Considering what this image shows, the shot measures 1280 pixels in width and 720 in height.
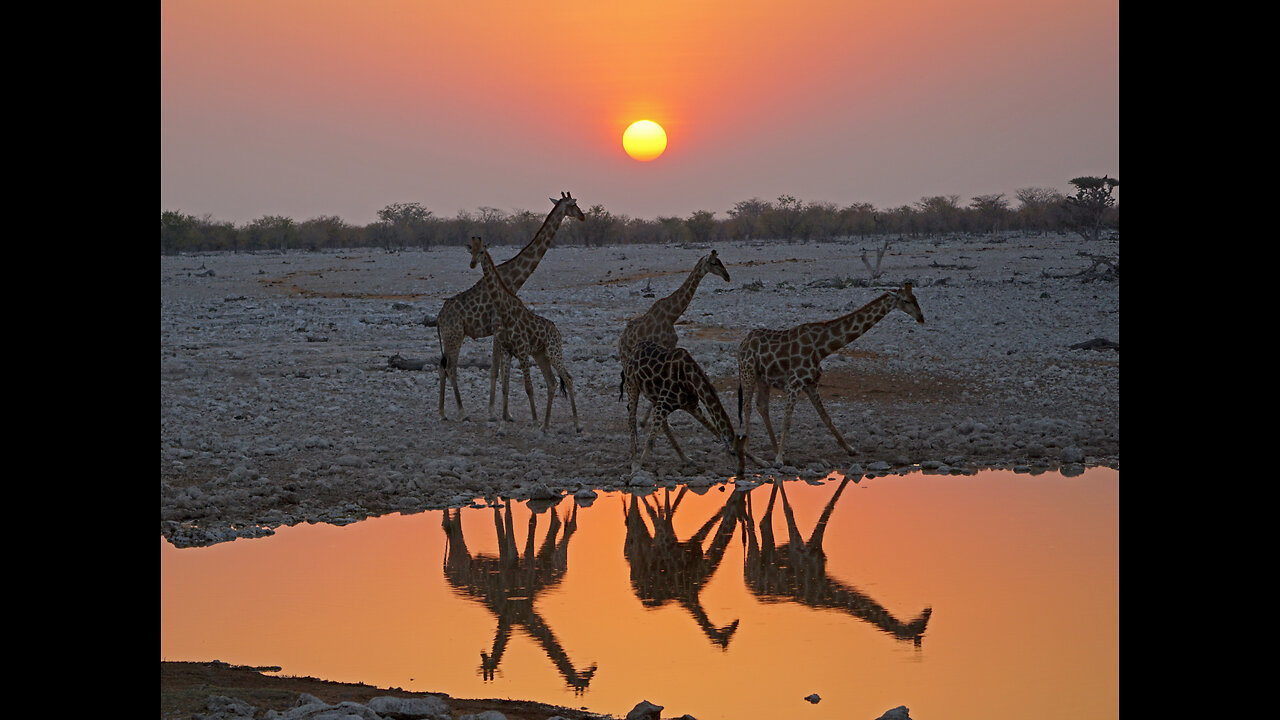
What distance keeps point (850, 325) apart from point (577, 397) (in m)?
4.68

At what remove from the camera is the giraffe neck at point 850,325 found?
11.7m

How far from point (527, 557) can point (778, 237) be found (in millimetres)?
54256

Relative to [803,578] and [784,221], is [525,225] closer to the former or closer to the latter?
[784,221]

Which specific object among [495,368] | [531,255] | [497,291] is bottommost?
[495,368]

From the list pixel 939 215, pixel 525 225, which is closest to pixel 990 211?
pixel 939 215

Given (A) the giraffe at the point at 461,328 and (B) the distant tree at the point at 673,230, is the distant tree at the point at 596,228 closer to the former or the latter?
(B) the distant tree at the point at 673,230

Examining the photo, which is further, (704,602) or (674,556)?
(674,556)

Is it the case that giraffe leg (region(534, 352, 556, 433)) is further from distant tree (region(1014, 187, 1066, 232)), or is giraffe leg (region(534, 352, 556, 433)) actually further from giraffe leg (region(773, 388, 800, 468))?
distant tree (region(1014, 187, 1066, 232))

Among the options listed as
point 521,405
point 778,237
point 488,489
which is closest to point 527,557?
point 488,489

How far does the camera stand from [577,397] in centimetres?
1533

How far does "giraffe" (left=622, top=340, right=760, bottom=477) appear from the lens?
34.6ft

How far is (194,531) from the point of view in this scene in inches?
343

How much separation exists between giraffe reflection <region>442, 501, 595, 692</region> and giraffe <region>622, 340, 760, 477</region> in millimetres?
1409

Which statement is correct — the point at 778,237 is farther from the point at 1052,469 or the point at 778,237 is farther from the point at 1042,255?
the point at 1052,469
